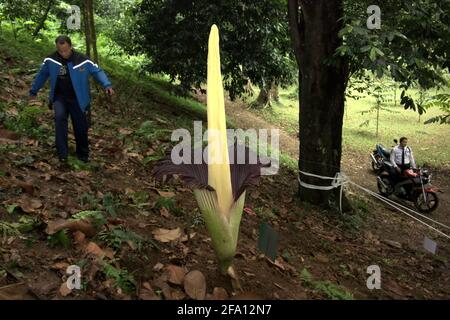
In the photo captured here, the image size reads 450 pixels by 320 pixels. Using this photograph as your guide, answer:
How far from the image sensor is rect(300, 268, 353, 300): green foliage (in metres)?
3.65

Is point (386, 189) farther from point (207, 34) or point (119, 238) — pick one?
point (119, 238)

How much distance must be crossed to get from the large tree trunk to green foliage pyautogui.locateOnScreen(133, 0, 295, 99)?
9.89 feet

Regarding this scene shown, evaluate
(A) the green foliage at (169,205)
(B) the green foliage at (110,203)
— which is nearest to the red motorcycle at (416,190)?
(A) the green foliage at (169,205)

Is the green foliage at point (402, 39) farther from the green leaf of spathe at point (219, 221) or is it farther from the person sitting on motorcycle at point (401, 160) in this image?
the person sitting on motorcycle at point (401, 160)

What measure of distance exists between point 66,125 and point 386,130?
15643 millimetres

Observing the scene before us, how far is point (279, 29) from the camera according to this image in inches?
392

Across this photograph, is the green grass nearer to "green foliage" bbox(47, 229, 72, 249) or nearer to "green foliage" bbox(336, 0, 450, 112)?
"green foliage" bbox(336, 0, 450, 112)

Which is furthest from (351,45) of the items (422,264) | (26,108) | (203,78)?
(203,78)

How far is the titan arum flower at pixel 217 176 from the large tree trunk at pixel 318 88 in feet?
12.2

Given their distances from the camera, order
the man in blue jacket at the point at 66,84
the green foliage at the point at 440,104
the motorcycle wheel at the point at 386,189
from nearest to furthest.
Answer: the man in blue jacket at the point at 66,84
the green foliage at the point at 440,104
the motorcycle wheel at the point at 386,189

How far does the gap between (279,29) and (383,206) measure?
13.9ft

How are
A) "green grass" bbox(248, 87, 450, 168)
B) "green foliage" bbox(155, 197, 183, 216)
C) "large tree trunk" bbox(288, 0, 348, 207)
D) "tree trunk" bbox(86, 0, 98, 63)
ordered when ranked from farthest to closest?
"green grass" bbox(248, 87, 450, 168) → "tree trunk" bbox(86, 0, 98, 63) → "large tree trunk" bbox(288, 0, 348, 207) → "green foliage" bbox(155, 197, 183, 216)

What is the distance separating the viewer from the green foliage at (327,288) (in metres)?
3.65

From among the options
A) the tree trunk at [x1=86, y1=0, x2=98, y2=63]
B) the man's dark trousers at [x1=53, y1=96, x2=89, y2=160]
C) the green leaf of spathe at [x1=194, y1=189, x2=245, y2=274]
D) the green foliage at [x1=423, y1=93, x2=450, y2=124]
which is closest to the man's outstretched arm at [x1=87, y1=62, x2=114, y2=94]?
the man's dark trousers at [x1=53, y1=96, x2=89, y2=160]
